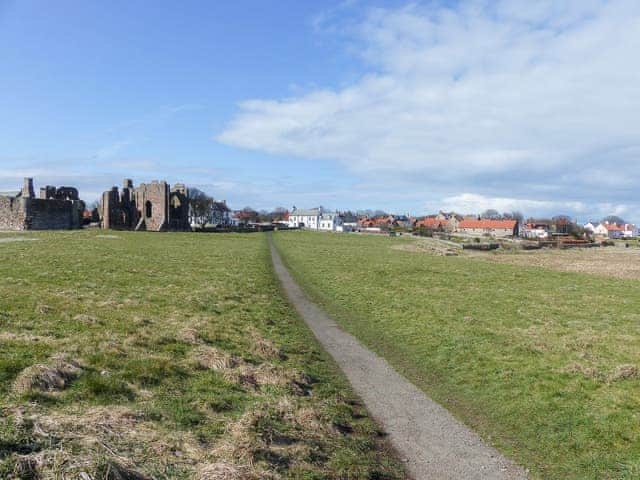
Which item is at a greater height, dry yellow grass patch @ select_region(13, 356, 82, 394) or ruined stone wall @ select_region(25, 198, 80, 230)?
ruined stone wall @ select_region(25, 198, 80, 230)

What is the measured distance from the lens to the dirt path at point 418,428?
6965mm

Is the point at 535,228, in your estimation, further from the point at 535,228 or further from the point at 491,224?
the point at 491,224

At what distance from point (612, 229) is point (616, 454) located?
22161 cm

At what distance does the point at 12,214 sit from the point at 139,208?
22.5 metres

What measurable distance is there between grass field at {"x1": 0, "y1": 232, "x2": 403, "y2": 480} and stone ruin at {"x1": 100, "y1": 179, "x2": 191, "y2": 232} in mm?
66965

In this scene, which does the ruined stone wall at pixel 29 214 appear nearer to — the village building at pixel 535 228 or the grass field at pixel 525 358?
the grass field at pixel 525 358

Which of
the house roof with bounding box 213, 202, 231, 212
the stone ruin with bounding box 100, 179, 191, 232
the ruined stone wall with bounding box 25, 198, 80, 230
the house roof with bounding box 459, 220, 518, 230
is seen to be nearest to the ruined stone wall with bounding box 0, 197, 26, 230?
the ruined stone wall with bounding box 25, 198, 80, 230

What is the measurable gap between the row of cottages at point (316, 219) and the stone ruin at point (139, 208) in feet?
312

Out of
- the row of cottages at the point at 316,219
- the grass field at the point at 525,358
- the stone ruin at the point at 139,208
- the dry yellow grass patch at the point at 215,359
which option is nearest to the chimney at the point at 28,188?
the stone ruin at the point at 139,208

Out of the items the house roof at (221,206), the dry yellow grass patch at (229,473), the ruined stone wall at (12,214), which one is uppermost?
the house roof at (221,206)

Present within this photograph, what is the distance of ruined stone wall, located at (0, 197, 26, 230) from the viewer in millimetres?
62469

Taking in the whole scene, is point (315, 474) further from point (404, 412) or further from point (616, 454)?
point (616, 454)

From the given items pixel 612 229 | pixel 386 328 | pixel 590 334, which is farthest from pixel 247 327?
pixel 612 229

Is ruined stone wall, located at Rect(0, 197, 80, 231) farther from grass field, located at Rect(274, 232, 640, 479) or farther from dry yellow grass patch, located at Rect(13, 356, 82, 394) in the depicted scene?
dry yellow grass patch, located at Rect(13, 356, 82, 394)
